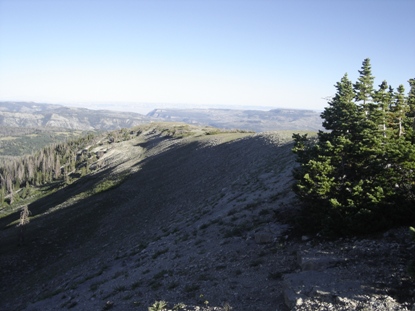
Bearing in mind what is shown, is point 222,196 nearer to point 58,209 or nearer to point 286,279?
point 286,279

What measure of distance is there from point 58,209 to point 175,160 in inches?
980

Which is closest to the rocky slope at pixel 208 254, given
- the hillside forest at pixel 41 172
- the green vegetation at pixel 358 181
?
the green vegetation at pixel 358 181

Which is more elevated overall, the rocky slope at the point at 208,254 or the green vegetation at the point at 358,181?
the green vegetation at the point at 358,181

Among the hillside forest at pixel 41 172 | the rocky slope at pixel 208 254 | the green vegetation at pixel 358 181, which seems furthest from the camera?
the hillside forest at pixel 41 172

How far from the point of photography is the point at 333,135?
19.7m

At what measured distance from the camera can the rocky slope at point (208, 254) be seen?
1242 cm

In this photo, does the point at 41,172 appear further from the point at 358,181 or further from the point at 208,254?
the point at 358,181

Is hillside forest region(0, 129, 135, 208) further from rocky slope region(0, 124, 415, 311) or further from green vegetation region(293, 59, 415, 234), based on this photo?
green vegetation region(293, 59, 415, 234)

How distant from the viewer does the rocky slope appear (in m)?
12.4

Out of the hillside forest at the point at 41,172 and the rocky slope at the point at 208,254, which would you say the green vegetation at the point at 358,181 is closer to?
the rocky slope at the point at 208,254

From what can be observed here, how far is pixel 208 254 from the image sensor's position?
19484 millimetres

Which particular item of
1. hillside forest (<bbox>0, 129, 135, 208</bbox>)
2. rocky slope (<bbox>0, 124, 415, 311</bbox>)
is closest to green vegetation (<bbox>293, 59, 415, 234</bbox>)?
rocky slope (<bbox>0, 124, 415, 311</bbox>)

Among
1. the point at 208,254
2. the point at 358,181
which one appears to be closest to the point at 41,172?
the point at 208,254

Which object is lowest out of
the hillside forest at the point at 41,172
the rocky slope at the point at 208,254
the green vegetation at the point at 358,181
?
the hillside forest at the point at 41,172
